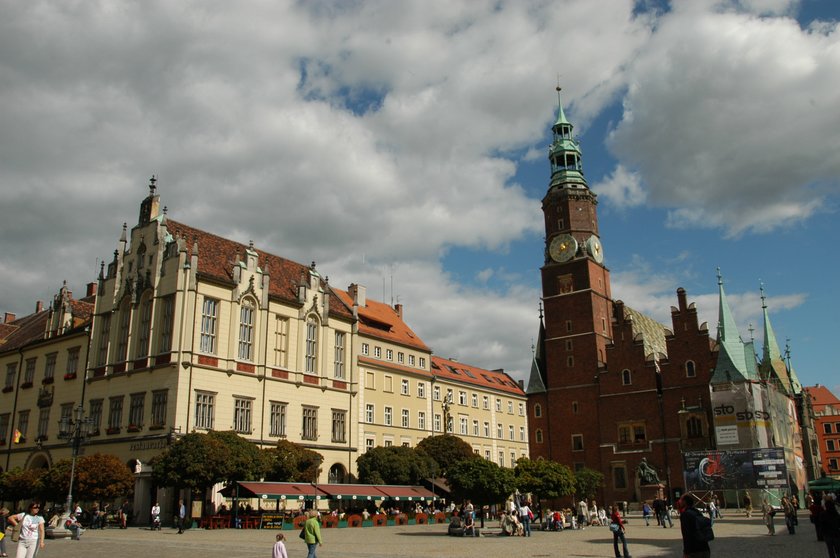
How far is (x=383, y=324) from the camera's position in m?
65.8

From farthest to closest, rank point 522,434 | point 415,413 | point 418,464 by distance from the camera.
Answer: point 522,434 → point 415,413 → point 418,464

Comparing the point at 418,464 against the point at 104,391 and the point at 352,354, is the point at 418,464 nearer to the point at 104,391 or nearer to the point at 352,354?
the point at 352,354

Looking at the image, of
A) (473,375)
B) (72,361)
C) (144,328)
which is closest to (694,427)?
(473,375)

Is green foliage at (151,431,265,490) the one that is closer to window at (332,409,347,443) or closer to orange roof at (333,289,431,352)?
window at (332,409,347,443)

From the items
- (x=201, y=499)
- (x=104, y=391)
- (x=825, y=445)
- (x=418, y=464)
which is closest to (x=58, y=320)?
(x=104, y=391)

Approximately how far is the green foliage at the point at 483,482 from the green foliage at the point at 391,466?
13.6 meters

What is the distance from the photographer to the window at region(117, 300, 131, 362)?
4775 centimetres

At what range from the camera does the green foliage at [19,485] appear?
4300cm

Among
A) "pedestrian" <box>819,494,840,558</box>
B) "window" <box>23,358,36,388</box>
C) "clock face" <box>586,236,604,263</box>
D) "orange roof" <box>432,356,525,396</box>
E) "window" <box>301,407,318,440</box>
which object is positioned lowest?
"pedestrian" <box>819,494,840,558</box>

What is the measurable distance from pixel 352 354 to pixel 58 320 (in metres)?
23.0

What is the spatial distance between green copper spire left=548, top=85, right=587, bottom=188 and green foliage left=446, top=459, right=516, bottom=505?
182 ft

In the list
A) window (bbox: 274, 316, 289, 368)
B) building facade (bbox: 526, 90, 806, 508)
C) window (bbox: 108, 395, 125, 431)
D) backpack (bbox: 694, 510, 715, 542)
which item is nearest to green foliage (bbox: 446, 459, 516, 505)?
window (bbox: 274, 316, 289, 368)

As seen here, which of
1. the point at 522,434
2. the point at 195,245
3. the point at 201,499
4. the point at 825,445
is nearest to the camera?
the point at 201,499

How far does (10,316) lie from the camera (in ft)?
251
